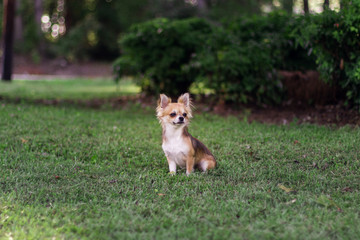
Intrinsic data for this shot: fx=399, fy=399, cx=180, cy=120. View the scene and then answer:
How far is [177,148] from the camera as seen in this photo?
5141mm

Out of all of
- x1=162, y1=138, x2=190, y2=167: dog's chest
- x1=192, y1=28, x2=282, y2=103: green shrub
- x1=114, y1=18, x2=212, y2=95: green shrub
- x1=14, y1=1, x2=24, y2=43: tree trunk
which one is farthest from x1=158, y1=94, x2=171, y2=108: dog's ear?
x1=14, y1=1, x2=24, y2=43: tree trunk

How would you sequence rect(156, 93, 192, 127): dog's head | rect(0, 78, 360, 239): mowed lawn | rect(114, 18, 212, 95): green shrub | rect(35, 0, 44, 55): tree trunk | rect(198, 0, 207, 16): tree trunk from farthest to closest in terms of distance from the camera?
rect(35, 0, 44, 55): tree trunk < rect(198, 0, 207, 16): tree trunk < rect(114, 18, 212, 95): green shrub < rect(156, 93, 192, 127): dog's head < rect(0, 78, 360, 239): mowed lawn

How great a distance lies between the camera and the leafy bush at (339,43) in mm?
7312

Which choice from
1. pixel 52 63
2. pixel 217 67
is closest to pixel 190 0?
pixel 52 63

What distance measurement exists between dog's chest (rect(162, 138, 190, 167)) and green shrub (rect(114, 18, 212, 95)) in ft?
18.4

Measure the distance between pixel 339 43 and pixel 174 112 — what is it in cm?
442

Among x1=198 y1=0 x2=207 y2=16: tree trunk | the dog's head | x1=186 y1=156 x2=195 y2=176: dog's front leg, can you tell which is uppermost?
x1=198 y1=0 x2=207 y2=16: tree trunk

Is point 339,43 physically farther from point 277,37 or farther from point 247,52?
point 247,52

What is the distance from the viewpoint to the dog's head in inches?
199

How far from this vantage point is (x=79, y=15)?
35.0 m

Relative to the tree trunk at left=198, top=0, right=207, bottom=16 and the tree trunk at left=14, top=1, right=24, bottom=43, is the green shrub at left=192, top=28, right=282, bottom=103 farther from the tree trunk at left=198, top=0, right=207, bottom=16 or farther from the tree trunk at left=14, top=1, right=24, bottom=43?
the tree trunk at left=14, top=1, right=24, bottom=43

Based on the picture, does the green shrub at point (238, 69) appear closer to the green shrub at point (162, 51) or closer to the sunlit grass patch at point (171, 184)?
the green shrub at point (162, 51)

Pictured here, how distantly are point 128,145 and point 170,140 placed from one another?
1808 millimetres

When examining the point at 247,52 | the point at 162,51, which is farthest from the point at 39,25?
the point at 247,52
